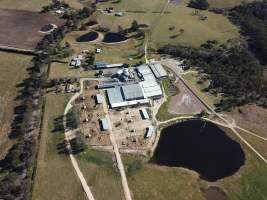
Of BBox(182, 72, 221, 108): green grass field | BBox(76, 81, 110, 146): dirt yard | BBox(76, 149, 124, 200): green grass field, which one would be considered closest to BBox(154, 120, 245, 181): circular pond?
BBox(182, 72, 221, 108): green grass field

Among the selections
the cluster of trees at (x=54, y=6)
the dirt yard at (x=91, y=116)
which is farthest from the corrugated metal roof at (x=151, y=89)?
the cluster of trees at (x=54, y=6)

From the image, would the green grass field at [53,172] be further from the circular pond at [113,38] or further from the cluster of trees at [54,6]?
the cluster of trees at [54,6]

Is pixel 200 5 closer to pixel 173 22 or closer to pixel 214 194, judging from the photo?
pixel 173 22

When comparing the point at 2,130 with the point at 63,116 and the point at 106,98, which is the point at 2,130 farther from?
the point at 106,98

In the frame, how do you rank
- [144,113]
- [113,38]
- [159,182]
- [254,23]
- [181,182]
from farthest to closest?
[254,23], [113,38], [144,113], [181,182], [159,182]

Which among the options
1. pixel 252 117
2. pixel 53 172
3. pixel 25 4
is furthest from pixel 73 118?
pixel 25 4

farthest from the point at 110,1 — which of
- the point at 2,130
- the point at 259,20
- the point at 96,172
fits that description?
the point at 96,172

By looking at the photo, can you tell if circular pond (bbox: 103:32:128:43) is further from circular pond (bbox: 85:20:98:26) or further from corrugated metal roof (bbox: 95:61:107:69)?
corrugated metal roof (bbox: 95:61:107:69)
